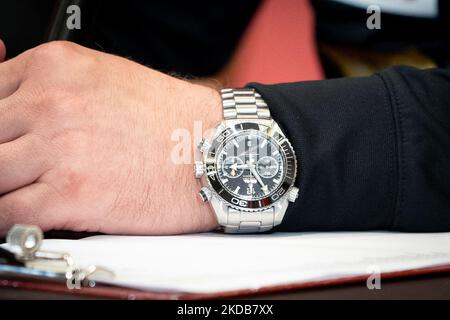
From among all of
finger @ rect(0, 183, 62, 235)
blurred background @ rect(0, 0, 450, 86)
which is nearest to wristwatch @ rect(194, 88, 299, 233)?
finger @ rect(0, 183, 62, 235)

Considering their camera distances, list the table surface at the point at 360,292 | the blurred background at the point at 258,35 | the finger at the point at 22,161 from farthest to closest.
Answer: the blurred background at the point at 258,35 → the finger at the point at 22,161 → the table surface at the point at 360,292

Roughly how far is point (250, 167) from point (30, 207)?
0.25 metres

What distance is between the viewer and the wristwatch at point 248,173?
693mm

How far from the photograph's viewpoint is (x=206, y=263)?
546 mm

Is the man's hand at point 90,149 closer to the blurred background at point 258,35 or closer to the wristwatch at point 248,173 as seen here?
the wristwatch at point 248,173

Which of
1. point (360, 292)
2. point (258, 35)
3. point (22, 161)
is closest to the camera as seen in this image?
point (360, 292)

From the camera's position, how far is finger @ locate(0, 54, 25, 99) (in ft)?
2.41

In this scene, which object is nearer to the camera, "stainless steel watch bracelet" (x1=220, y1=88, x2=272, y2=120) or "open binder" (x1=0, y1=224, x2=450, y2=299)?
"open binder" (x1=0, y1=224, x2=450, y2=299)

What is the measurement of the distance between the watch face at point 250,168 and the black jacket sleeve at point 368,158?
19 mm

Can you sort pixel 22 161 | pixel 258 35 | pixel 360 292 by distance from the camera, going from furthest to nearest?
pixel 258 35
pixel 22 161
pixel 360 292

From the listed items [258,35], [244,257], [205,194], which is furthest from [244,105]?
[258,35]

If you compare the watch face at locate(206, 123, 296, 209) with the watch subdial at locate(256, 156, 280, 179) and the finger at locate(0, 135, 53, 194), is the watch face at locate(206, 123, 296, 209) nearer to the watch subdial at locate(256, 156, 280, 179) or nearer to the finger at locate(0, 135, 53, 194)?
the watch subdial at locate(256, 156, 280, 179)

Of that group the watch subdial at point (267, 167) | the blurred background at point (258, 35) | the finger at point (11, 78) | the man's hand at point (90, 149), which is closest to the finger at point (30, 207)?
the man's hand at point (90, 149)

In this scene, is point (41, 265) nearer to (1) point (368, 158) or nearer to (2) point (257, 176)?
(2) point (257, 176)
